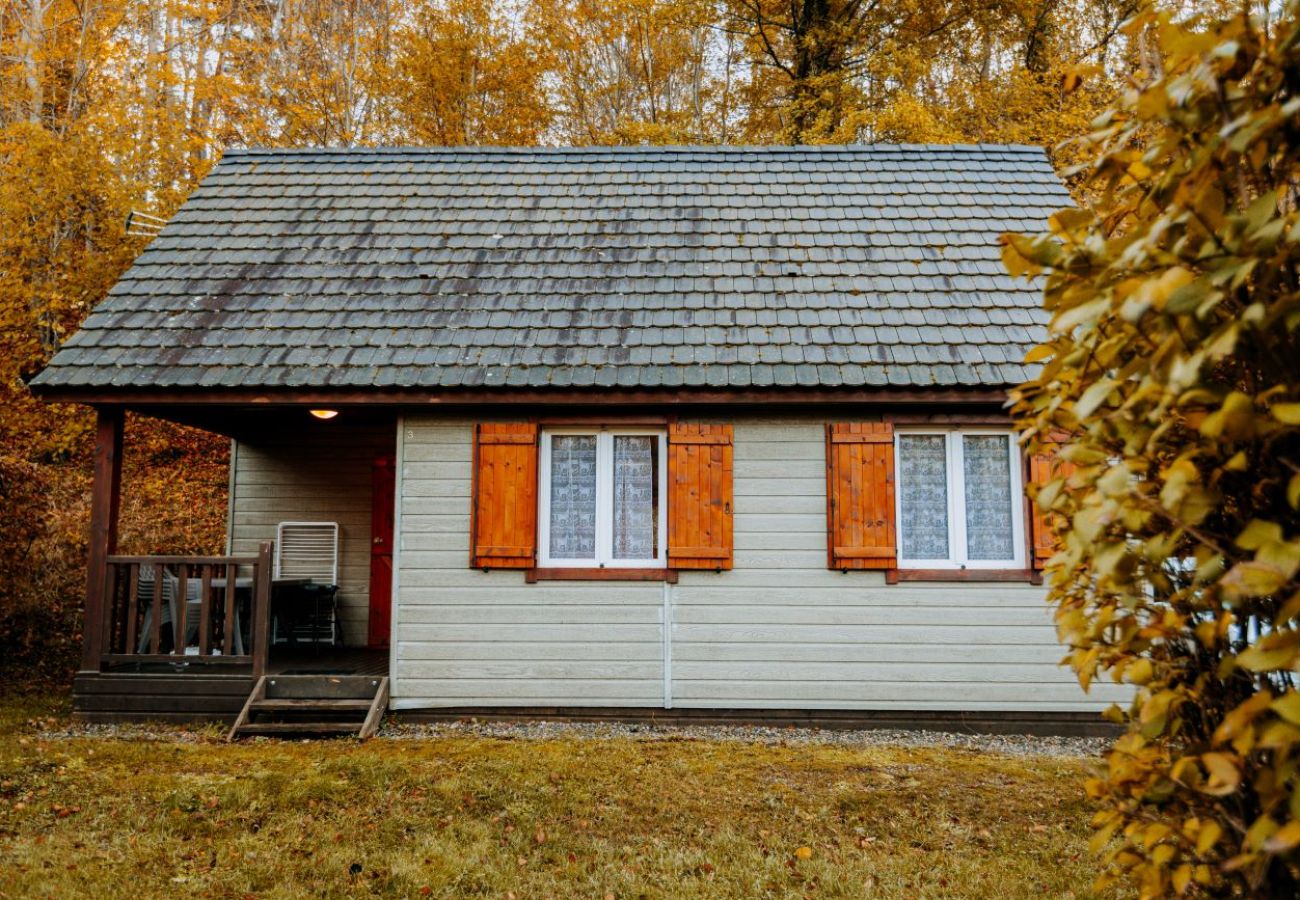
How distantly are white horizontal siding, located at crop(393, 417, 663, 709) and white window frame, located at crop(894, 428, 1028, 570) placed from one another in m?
2.18

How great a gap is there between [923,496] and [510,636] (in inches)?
144

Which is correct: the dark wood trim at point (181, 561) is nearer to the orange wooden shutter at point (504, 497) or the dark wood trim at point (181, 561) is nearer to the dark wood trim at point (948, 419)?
the orange wooden shutter at point (504, 497)

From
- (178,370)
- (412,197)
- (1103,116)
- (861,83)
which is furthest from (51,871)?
(861,83)

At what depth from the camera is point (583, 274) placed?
8289 mm

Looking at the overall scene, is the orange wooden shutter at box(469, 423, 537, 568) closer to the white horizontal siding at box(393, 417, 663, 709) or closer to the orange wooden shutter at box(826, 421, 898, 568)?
the white horizontal siding at box(393, 417, 663, 709)

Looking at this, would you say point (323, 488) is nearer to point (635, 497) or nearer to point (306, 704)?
point (306, 704)

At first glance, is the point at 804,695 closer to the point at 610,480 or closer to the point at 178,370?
the point at 610,480

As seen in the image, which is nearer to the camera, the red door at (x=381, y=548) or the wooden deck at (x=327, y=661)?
the wooden deck at (x=327, y=661)

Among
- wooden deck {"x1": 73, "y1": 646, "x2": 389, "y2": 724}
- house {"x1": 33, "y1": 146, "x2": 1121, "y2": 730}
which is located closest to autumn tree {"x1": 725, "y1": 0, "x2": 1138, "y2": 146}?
house {"x1": 33, "y1": 146, "x2": 1121, "y2": 730}

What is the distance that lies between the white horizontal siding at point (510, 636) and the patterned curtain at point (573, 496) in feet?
1.12

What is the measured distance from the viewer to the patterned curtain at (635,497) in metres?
7.31

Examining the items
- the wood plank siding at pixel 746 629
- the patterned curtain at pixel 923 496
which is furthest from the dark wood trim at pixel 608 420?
the patterned curtain at pixel 923 496

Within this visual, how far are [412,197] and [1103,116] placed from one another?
8.71 m

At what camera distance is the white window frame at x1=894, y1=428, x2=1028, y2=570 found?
7.13 metres
